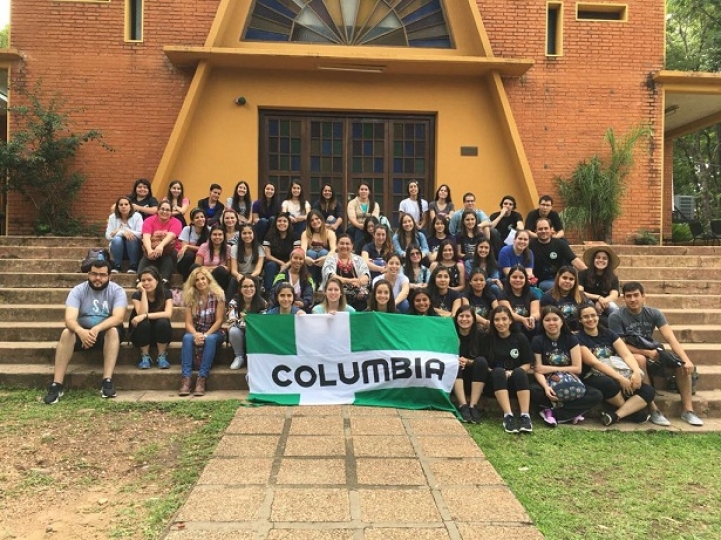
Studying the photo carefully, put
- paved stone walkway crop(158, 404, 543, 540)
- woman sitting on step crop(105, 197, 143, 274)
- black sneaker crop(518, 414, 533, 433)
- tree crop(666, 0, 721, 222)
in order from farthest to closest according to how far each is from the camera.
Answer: tree crop(666, 0, 721, 222) < woman sitting on step crop(105, 197, 143, 274) < black sneaker crop(518, 414, 533, 433) < paved stone walkway crop(158, 404, 543, 540)

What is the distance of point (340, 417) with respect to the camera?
17.8ft

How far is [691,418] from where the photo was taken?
5.64 meters

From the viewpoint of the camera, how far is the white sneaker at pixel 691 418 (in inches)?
220

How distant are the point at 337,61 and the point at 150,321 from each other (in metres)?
6.80

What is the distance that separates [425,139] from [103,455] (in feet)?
30.5

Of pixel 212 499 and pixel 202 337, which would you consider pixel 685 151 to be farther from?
pixel 212 499

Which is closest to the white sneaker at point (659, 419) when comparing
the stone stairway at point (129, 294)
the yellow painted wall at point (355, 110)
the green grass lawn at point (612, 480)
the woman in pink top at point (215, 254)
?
the green grass lawn at point (612, 480)

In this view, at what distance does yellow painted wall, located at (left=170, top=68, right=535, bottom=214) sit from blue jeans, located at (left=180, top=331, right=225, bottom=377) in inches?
229

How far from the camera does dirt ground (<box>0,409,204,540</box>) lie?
3461 mm

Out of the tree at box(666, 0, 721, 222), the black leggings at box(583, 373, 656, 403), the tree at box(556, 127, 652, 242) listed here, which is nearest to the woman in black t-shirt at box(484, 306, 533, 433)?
the black leggings at box(583, 373, 656, 403)

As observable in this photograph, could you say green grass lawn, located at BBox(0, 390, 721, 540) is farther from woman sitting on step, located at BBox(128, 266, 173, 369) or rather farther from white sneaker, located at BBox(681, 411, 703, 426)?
woman sitting on step, located at BBox(128, 266, 173, 369)

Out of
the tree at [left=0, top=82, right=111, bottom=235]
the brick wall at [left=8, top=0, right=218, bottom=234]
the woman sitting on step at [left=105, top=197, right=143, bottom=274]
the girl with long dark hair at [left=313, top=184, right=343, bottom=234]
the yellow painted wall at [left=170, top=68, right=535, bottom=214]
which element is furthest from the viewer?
the yellow painted wall at [left=170, top=68, right=535, bottom=214]

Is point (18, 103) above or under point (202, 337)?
above

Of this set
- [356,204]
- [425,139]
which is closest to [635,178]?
[425,139]
